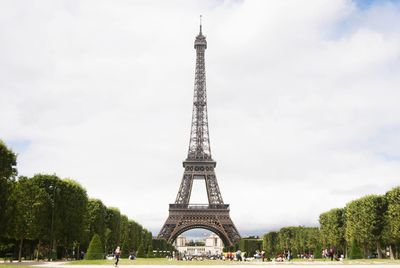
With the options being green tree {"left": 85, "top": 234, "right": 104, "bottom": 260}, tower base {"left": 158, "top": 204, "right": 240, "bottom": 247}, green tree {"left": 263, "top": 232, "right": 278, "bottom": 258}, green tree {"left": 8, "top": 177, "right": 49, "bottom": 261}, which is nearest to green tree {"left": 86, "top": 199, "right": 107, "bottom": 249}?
green tree {"left": 8, "top": 177, "right": 49, "bottom": 261}

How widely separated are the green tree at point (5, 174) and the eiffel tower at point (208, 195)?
61.5m

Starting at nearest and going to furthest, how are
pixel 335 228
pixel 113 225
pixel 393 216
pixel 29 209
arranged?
1. pixel 29 209
2. pixel 393 216
3. pixel 335 228
4. pixel 113 225

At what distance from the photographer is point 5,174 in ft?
138

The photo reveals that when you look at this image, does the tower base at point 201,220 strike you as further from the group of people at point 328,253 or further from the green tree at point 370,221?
the green tree at point 370,221

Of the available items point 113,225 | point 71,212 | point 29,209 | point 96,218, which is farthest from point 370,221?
point 29,209

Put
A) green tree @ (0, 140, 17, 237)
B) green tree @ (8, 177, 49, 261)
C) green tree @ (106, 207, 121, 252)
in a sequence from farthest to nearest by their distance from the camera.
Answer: green tree @ (106, 207, 121, 252)
green tree @ (8, 177, 49, 261)
green tree @ (0, 140, 17, 237)

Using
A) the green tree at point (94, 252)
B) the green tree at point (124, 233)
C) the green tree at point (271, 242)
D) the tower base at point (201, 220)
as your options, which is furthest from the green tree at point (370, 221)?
the green tree at point (271, 242)

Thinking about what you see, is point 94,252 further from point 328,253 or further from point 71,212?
point 328,253

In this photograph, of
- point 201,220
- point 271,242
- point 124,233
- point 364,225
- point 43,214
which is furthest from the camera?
point 271,242

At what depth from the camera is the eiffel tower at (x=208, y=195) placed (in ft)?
340

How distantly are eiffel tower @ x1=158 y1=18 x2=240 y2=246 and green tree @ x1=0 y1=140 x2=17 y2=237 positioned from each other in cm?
6147

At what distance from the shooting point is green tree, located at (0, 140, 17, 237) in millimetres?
41338

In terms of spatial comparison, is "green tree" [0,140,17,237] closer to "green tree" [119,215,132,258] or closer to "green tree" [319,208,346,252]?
"green tree" [119,215,132,258]

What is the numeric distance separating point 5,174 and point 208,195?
6780cm
